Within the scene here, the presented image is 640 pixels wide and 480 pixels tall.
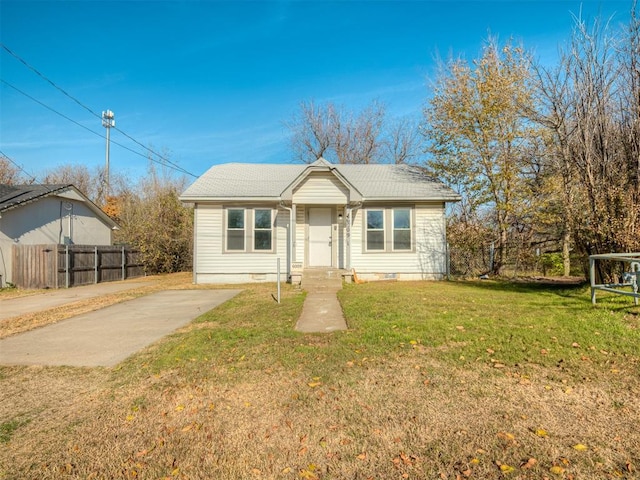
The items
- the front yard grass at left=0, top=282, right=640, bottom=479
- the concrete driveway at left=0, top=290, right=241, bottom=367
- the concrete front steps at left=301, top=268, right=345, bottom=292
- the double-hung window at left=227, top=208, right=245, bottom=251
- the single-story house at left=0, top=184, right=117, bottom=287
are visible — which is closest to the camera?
the front yard grass at left=0, top=282, right=640, bottom=479

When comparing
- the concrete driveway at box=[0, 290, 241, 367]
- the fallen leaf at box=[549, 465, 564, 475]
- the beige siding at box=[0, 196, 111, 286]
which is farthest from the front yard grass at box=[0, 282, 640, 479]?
the beige siding at box=[0, 196, 111, 286]

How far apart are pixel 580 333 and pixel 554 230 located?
10090 millimetres

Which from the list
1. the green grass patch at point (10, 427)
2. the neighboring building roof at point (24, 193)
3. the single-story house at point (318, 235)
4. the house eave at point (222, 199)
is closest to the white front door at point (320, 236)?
the single-story house at point (318, 235)

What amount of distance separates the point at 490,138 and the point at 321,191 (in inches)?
290

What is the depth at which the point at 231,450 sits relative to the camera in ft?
8.76

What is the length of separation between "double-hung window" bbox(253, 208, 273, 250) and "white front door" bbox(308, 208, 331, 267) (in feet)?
5.24

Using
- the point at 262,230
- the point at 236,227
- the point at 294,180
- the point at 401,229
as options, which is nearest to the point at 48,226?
the point at 236,227

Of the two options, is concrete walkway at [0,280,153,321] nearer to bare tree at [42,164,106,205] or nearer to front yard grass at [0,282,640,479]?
front yard grass at [0,282,640,479]

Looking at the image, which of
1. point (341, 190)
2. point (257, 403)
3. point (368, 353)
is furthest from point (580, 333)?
point (341, 190)

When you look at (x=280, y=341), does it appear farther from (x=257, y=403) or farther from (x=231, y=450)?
(x=231, y=450)

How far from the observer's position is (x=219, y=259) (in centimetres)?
1348

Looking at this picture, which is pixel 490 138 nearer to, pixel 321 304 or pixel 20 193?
pixel 321 304

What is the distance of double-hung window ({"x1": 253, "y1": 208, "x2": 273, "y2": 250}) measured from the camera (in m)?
13.5

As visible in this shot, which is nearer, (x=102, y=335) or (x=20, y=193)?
(x=102, y=335)
